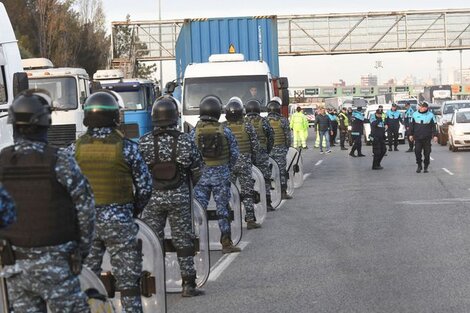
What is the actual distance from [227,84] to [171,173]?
36.9 ft

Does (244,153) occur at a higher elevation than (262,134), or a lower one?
lower

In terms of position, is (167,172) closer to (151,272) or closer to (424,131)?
(151,272)

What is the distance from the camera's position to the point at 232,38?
22.8m

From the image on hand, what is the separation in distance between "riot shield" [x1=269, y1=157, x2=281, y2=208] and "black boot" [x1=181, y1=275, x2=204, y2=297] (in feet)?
22.7

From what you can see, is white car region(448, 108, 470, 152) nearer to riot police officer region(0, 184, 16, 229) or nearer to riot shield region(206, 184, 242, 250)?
riot shield region(206, 184, 242, 250)

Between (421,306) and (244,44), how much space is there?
15.3 metres

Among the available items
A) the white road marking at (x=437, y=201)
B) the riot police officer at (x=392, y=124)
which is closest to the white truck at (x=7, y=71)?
the white road marking at (x=437, y=201)

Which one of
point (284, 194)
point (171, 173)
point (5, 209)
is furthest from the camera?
point (284, 194)

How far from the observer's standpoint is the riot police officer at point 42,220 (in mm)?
4980

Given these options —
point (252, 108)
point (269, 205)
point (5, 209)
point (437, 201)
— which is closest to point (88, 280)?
point (5, 209)

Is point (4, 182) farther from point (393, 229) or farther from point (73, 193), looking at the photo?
point (393, 229)

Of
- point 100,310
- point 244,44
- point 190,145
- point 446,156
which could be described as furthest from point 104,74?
point 100,310

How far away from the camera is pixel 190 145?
8.31 metres

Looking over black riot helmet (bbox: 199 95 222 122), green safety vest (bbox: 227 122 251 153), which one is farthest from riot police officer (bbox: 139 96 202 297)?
green safety vest (bbox: 227 122 251 153)
